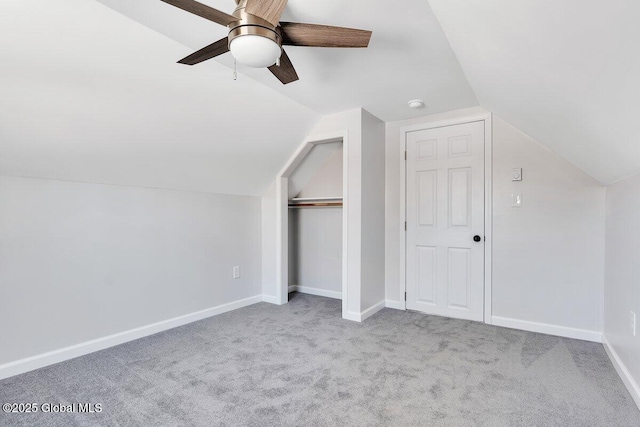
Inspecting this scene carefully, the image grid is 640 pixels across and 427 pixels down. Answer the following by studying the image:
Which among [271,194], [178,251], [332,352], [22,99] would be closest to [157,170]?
[178,251]

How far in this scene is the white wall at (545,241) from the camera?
8.80 feet

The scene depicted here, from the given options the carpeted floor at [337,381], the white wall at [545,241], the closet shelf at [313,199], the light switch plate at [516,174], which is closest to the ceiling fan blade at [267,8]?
the carpeted floor at [337,381]

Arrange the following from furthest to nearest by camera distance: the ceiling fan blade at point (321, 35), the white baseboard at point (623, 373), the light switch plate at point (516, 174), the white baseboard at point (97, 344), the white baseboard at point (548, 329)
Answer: the light switch plate at point (516, 174) < the white baseboard at point (548, 329) < the white baseboard at point (97, 344) < the white baseboard at point (623, 373) < the ceiling fan blade at point (321, 35)

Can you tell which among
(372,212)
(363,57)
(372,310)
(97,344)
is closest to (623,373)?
(372,310)

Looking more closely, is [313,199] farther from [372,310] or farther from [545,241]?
[545,241]

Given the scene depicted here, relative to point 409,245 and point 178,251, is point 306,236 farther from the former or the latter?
point 178,251

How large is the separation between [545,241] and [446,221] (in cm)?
84

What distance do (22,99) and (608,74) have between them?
8.73ft

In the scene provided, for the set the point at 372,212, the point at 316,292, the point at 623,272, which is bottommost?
the point at 316,292

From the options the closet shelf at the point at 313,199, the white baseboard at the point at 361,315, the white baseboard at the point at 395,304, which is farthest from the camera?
the closet shelf at the point at 313,199

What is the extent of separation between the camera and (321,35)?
159cm

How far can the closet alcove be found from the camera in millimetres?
4008

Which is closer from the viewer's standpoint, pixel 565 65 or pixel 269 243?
pixel 565 65

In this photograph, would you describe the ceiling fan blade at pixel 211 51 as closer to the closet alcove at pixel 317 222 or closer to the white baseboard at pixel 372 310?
the closet alcove at pixel 317 222
